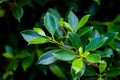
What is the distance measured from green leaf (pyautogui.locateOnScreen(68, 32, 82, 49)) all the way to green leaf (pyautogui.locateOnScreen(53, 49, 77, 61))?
57mm

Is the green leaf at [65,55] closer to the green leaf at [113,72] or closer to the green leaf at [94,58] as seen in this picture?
the green leaf at [94,58]

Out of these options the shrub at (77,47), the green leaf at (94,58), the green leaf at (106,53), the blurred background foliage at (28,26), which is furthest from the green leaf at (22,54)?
the green leaf at (94,58)

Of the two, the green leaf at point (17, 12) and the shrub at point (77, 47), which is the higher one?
the green leaf at point (17, 12)

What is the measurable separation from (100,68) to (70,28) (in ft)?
0.69

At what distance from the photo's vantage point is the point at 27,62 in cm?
165

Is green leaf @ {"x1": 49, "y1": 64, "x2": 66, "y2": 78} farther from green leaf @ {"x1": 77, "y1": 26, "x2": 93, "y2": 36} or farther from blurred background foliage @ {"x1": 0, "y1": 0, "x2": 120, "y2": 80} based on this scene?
green leaf @ {"x1": 77, "y1": 26, "x2": 93, "y2": 36}

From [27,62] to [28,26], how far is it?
308mm

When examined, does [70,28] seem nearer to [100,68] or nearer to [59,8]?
[100,68]

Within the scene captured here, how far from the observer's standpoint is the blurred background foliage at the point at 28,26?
167cm

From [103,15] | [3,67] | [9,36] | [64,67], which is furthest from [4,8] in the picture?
[103,15]

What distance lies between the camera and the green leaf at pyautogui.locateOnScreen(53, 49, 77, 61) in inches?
44.7

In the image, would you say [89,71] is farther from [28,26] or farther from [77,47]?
[28,26]

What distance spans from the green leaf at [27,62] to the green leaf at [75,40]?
489mm

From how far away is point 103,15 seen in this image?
2.01 meters
